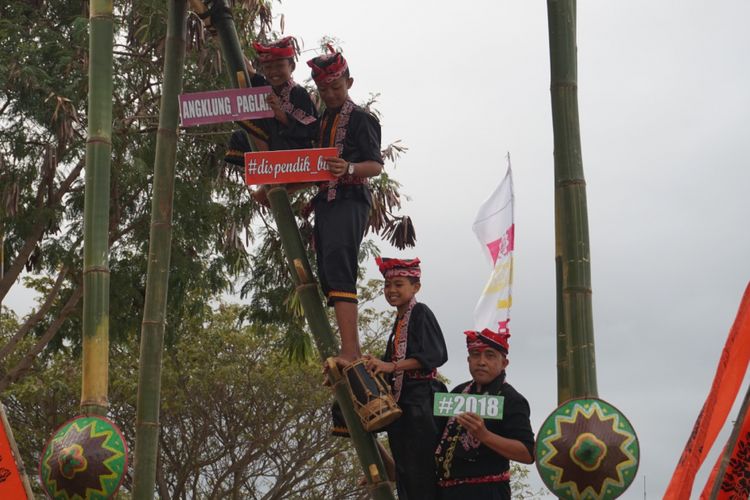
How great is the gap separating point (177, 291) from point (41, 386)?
4926mm

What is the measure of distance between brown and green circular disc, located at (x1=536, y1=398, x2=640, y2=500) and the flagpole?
0.58 metres

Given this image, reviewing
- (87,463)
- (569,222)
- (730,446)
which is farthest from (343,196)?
(730,446)

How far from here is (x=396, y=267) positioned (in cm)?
553

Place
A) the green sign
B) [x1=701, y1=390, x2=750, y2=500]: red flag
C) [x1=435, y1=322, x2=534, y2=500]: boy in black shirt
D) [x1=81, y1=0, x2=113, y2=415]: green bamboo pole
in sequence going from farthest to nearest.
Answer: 1. [x1=81, y1=0, x2=113, y2=415]: green bamboo pole
2. [x1=435, y1=322, x2=534, y2=500]: boy in black shirt
3. [x1=701, y1=390, x2=750, y2=500]: red flag
4. the green sign

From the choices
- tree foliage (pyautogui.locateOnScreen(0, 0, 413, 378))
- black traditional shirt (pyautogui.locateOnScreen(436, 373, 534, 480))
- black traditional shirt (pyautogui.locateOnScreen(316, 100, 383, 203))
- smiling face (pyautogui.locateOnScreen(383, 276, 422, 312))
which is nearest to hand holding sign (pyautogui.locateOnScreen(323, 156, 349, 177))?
black traditional shirt (pyautogui.locateOnScreen(316, 100, 383, 203))

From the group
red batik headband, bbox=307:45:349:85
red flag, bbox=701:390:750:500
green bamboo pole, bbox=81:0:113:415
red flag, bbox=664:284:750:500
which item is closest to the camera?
red flag, bbox=701:390:750:500

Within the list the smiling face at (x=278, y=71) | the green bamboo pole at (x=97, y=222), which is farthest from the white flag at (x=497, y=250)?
the green bamboo pole at (x=97, y=222)

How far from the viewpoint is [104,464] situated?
181 inches

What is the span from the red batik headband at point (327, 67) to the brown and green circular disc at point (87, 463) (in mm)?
1781

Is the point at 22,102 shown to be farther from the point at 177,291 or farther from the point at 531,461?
the point at 531,461

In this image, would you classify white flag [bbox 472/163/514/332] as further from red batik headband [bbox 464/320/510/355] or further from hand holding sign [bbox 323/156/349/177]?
hand holding sign [bbox 323/156/349/177]

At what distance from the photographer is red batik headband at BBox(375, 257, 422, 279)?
18.1ft

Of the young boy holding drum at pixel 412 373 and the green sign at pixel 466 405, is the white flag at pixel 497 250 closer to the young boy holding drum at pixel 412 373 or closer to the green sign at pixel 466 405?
the young boy holding drum at pixel 412 373

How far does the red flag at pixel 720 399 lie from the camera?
4871 mm
